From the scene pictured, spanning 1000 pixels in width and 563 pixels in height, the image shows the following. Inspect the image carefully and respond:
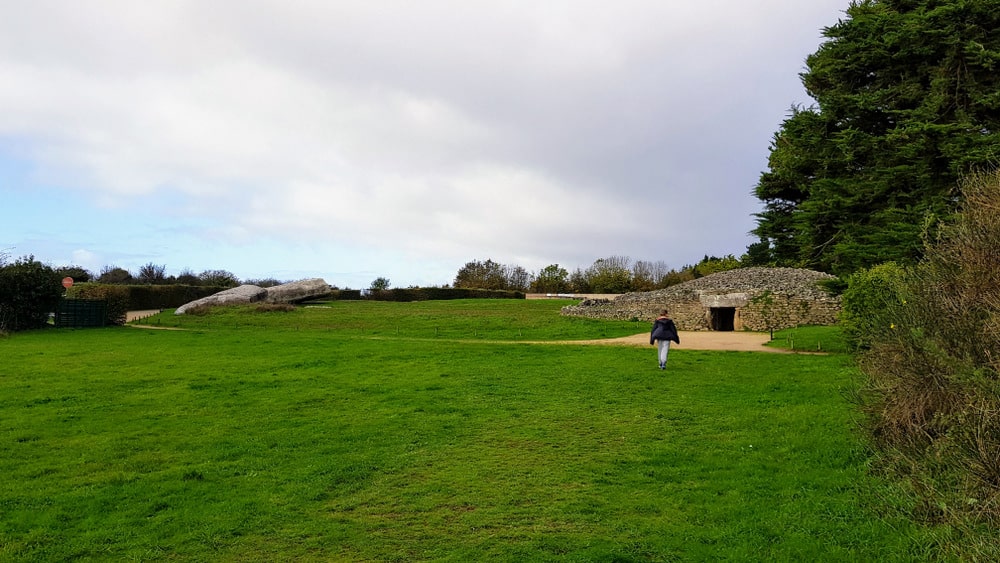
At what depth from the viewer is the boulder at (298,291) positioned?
1587 inches

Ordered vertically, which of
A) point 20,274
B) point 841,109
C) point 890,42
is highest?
point 890,42

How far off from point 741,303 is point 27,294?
30.3 metres

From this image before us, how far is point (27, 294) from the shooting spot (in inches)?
1065

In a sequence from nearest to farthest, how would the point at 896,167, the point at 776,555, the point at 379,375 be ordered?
the point at 776,555
the point at 379,375
the point at 896,167

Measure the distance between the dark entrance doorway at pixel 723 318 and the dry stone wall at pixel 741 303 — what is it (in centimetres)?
4

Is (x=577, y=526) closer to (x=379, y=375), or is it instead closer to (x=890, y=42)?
(x=379, y=375)

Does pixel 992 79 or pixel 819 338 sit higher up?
pixel 992 79

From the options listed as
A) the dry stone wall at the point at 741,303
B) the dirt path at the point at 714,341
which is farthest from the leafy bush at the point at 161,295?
the dirt path at the point at 714,341

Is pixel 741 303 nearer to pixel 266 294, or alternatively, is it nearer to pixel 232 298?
pixel 266 294

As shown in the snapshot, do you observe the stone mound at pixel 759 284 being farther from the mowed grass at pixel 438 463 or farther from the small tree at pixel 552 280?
the small tree at pixel 552 280

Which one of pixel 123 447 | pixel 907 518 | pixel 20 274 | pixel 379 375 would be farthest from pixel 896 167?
pixel 20 274

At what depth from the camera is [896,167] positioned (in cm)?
2514

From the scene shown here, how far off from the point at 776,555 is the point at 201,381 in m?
A: 12.4

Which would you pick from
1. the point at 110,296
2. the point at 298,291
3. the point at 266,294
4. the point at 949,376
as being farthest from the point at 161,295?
the point at 949,376
